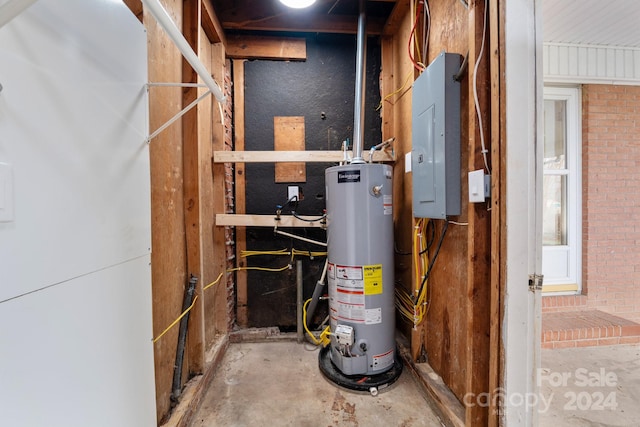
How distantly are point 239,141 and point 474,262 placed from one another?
1889mm

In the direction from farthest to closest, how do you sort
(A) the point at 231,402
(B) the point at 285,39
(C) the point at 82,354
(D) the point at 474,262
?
(B) the point at 285,39 < (A) the point at 231,402 < (D) the point at 474,262 < (C) the point at 82,354

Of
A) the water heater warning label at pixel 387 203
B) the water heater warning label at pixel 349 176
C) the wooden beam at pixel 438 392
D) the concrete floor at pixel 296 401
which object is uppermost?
the water heater warning label at pixel 349 176

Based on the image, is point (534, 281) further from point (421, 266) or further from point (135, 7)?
point (135, 7)

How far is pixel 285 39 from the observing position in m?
2.15

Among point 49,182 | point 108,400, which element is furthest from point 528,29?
point 108,400

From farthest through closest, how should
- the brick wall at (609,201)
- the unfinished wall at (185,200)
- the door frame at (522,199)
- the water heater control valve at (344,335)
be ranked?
the brick wall at (609,201), the water heater control valve at (344,335), the unfinished wall at (185,200), the door frame at (522,199)

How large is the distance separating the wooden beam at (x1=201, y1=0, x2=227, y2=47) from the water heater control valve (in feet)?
7.15

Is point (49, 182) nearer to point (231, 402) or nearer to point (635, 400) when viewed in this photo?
point (231, 402)

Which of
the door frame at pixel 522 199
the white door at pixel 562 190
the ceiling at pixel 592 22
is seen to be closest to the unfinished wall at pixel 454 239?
the door frame at pixel 522 199

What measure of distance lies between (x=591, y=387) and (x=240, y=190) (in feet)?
9.09

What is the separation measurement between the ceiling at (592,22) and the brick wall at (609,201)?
41cm

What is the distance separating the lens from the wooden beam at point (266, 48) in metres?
2.12

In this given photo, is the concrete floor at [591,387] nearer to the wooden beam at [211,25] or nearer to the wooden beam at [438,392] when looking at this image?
the wooden beam at [438,392]

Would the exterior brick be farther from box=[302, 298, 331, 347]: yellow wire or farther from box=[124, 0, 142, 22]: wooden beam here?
box=[124, 0, 142, 22]: wooden beam
